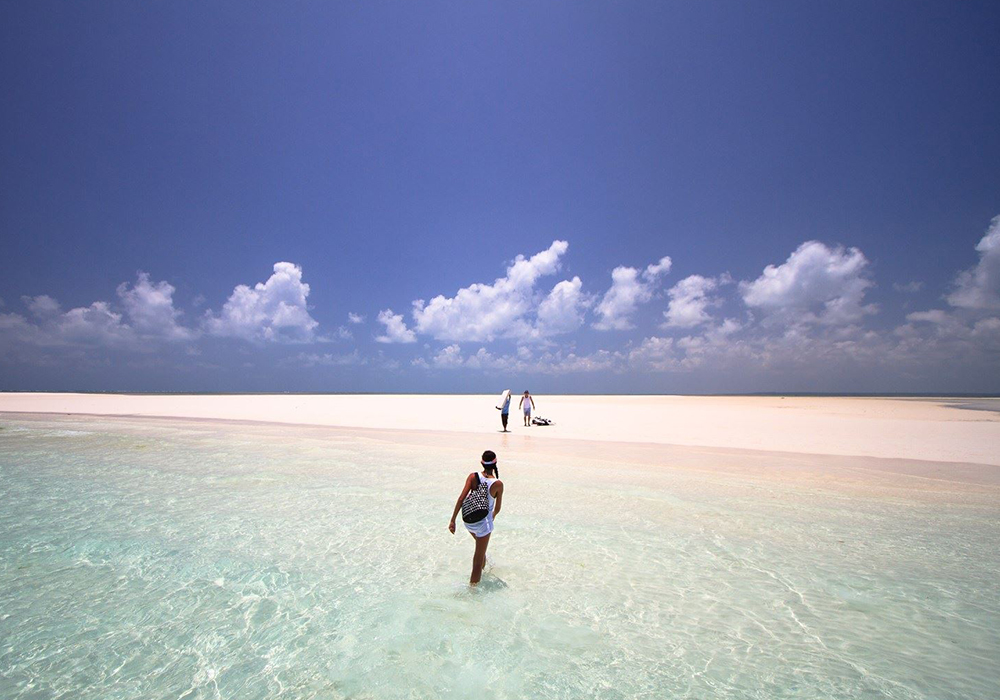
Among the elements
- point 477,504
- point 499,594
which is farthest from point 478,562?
point 477,504

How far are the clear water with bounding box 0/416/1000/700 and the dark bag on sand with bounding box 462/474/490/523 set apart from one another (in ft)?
4.06

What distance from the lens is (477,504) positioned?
6434 millimetres

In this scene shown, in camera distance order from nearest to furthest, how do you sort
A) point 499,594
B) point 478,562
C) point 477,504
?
1. point 477,504
2. point 499,594
3. point 478,562

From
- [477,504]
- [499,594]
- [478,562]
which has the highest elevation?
[477,504]

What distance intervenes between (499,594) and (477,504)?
4.88 feet

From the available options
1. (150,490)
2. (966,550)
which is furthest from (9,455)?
(966,550)

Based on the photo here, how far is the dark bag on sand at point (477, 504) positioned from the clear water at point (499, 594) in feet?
4.06

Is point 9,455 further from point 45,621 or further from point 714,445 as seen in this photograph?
point 714,445

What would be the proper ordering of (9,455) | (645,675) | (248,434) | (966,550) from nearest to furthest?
1. (645,675)
2. (966,550)
3. (9,455)
4. (248,434)

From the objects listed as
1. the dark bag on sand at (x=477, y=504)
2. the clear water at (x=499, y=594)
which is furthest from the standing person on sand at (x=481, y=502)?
the clear water at (x=499, y=594)

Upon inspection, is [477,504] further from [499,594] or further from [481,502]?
[499,594]

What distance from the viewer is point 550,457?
18.1m

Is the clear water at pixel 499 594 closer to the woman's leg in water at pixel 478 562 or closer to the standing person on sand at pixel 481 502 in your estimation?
the woman's leg in water at pixel 478 562

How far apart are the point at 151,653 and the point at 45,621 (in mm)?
1886
